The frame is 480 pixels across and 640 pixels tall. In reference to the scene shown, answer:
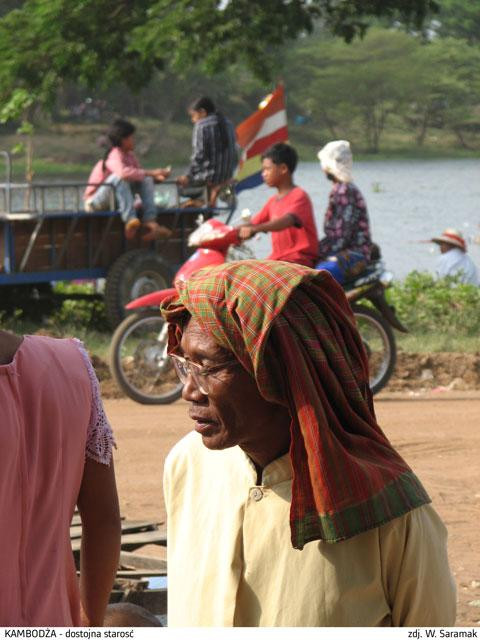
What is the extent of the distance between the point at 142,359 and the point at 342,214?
64.2 inches

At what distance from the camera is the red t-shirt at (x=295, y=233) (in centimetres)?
912

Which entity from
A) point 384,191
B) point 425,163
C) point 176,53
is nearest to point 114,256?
point 176,53

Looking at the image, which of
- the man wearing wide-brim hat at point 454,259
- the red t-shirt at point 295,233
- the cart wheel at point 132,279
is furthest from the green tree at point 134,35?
the red t-shirt at point 295,233

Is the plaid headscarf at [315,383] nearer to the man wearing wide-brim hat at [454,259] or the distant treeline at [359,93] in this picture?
the man wearing wide-brim hat at [454,259]

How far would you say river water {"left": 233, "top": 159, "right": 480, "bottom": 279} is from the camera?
24.7 m

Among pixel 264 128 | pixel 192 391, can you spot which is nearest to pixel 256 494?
pixel 192 391

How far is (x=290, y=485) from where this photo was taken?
97.7 inches

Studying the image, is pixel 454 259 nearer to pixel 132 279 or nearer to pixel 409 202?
pixel 132 279

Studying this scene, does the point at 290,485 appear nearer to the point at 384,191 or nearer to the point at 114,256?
the point at 114,256

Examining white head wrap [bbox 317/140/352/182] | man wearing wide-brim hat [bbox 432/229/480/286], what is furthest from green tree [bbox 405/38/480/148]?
white head wrap [bbox 317/140/352/182]

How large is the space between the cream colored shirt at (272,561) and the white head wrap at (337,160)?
713 centimetres

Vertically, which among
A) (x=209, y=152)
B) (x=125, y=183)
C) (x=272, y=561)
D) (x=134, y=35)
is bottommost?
(x=125, y=183)

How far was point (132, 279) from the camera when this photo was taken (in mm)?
12305

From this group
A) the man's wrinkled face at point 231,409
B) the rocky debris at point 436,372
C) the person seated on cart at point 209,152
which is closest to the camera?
the man's wrinkled face at point 231,409
